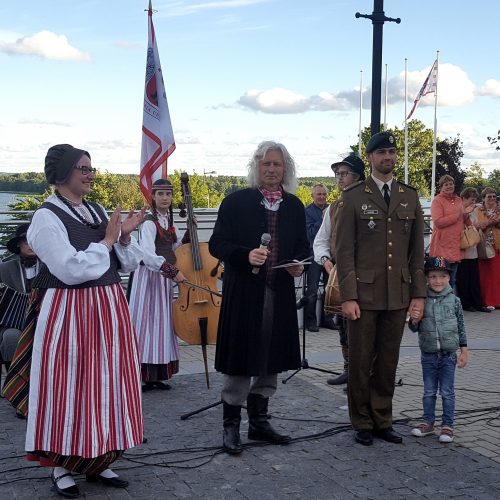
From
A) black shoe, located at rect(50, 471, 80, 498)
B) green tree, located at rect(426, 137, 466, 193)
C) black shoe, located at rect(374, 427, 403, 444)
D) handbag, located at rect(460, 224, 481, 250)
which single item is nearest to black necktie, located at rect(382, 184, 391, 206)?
black shoe, located at rect(374, 427, 403, 444)

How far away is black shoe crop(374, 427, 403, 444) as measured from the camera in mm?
5691

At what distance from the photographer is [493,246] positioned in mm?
13305

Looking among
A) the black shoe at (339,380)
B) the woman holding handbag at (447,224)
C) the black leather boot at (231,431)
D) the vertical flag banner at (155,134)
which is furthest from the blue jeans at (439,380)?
the woman holding handbag at (447,224)

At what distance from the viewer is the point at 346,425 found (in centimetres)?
616

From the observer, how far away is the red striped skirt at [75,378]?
4.52 m

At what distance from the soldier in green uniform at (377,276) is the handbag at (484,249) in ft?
25.5

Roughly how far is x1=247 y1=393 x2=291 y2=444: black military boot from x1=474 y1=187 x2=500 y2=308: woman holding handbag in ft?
27.8

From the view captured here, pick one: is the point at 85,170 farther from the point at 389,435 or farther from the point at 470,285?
the point at 470,285

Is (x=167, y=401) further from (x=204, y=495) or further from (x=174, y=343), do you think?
(x=204, y=495)

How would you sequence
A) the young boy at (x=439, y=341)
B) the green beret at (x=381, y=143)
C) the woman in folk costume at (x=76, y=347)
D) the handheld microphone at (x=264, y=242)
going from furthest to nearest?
the young boy at (x=439, y=341) → the green beret at (x=381, y=143) → the handheld microphone at (x=264, y=242) → the woman in folk costume at (x=76, y=347)

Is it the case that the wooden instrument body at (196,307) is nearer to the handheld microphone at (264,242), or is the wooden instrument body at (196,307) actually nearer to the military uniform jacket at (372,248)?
the military uniform jacket at (372,248)

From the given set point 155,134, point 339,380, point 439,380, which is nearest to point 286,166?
point 439,380

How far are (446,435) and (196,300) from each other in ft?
8.63

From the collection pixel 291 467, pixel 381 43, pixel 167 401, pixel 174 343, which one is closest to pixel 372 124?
pixel 381 43
